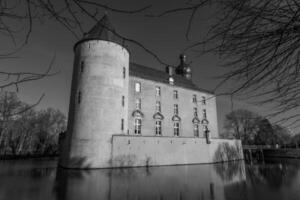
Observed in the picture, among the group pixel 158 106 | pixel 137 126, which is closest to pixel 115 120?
pixel 137 126

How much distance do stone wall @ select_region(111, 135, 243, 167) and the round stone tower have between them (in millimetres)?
974

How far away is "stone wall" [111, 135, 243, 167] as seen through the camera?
15234 mm

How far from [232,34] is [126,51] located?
17691 mm

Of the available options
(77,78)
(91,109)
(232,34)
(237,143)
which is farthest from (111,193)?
(237,143)

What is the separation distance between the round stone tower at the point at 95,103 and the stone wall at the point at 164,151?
0.97 m

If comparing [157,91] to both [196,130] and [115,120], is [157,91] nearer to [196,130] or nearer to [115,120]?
[196,130]

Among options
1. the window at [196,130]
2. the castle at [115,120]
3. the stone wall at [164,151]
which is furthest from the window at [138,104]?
the window at [196,130]

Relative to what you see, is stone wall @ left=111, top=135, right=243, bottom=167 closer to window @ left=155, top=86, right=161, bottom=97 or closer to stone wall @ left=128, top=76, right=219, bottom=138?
stone wall @ left=128, top=76, right=219, bottom=138

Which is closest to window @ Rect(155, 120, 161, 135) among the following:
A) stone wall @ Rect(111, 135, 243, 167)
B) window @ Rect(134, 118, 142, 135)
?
window @ Rect(134, 118, 142, 135)

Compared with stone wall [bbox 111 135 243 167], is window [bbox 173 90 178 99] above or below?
above

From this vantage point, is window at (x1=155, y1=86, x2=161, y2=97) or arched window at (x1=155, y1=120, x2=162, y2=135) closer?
arched window at (x1=155, y1=120, x2=162, y2=135)

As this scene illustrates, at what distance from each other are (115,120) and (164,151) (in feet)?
18.3

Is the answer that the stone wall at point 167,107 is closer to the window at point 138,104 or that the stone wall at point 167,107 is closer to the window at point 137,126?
the window at point 138,104

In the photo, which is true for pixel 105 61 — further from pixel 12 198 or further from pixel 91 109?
pixel 12 198
